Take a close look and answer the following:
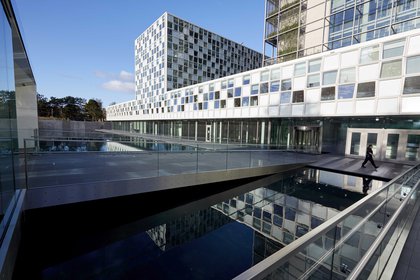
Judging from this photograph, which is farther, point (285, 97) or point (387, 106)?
point (285, 97)

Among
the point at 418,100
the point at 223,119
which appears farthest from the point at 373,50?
the point at 223,119

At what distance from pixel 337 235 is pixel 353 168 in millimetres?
13004

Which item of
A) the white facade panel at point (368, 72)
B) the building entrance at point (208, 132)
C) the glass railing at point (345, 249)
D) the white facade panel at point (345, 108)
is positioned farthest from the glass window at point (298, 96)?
the glass railing at point (345, 249)

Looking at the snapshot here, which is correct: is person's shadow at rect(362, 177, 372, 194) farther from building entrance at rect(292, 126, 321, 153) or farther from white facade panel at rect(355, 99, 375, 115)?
building entrance at rect(292, 126, 321, 153)

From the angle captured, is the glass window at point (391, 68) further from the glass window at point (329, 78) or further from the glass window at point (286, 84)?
the glass window at point (286, 84)

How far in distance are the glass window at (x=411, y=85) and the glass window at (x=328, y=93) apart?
403cm

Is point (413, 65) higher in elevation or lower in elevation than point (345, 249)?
higher

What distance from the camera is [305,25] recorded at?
2128 cm

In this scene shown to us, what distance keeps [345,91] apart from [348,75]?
116cm

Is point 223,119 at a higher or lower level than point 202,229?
higher

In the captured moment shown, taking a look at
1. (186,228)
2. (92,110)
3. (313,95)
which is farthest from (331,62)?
(92,110)

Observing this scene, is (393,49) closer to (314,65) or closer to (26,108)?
(314,65)

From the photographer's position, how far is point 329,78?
15.9m

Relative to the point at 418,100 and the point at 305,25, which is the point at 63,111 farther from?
the point at 418,100
